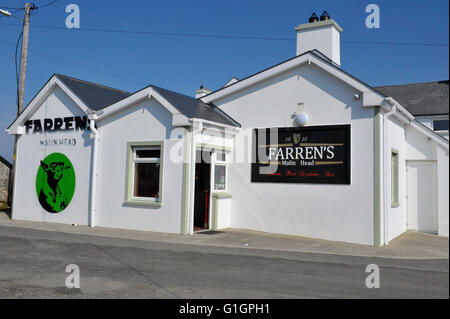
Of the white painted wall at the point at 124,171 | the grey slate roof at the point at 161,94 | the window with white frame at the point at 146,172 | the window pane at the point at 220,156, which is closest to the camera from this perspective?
the white painted wall at the point at 124,171

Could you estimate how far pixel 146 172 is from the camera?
1271 centimetres

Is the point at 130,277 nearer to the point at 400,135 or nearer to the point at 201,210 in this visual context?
the point at 201,210

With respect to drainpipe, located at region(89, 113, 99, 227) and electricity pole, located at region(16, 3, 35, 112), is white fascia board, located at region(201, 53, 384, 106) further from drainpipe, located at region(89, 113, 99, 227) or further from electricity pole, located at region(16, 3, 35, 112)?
electricity pole, located at region(16, 3, 35, 112)

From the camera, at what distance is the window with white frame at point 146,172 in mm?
12500

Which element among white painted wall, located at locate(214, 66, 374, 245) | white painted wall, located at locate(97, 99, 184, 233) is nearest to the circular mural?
white painted wall, located at locate(97, 99, 184, 233)

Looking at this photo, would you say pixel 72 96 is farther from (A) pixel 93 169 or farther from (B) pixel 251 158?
(B) pixel 251 158

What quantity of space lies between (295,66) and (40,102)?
9.12 metres

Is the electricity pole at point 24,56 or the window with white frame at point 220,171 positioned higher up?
the electricity pole at point 24,56

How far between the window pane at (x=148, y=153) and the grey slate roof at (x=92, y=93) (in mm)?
2340

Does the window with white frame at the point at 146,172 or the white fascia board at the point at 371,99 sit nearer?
the white fascia board at the point at 371,99

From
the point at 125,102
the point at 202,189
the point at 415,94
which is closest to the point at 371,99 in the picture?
the point at 202,189

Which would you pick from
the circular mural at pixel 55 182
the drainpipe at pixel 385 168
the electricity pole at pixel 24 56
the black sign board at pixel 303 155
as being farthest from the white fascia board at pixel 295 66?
the electricity pole at pixel 24 56

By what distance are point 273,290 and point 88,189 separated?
30.0 feet

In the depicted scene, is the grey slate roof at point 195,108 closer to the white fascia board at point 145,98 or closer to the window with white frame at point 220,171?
the white fascia board at point 145,98
